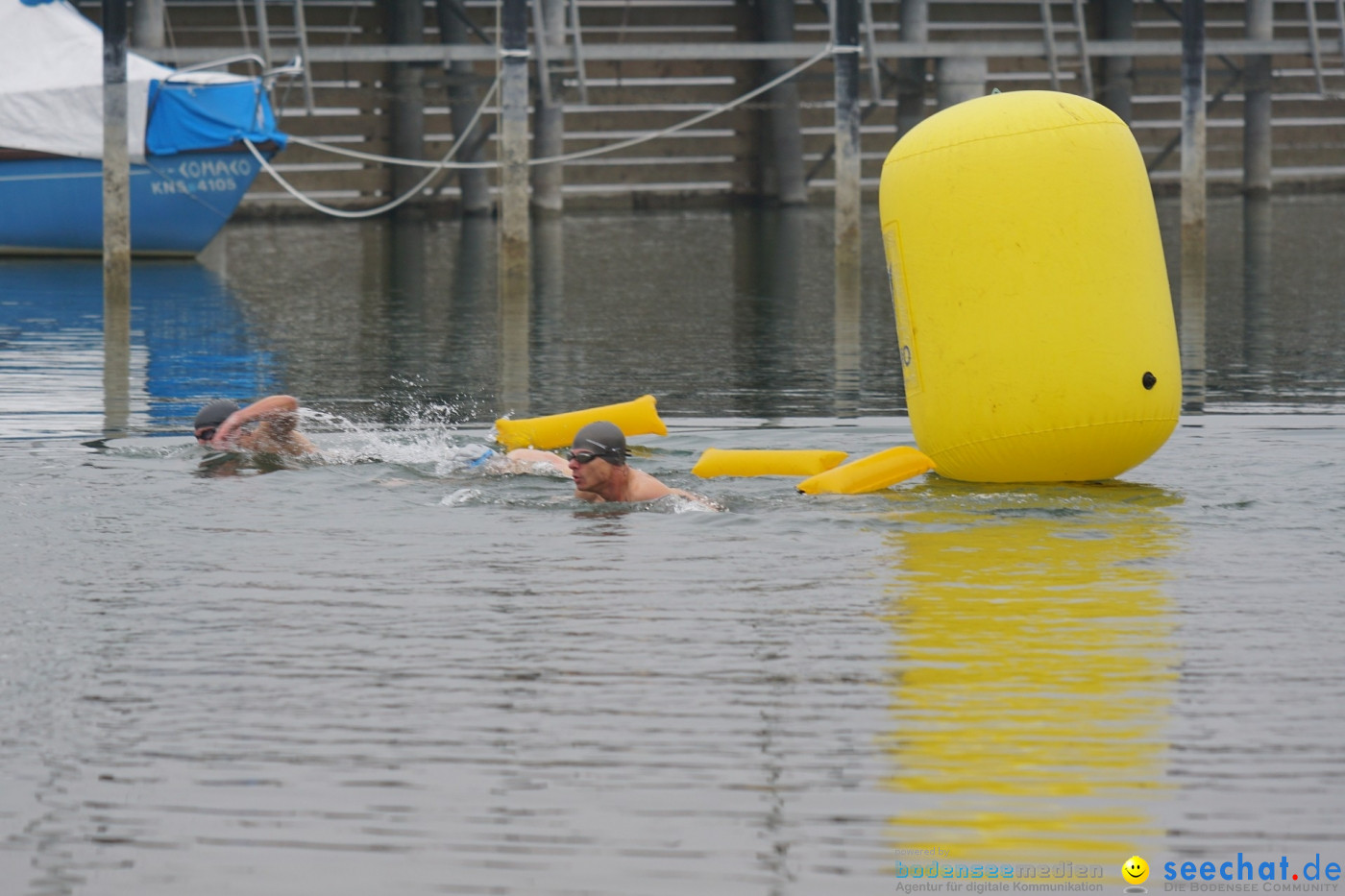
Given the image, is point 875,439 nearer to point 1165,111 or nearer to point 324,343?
point 324,343

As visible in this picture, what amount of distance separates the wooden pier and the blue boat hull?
5.84 metres

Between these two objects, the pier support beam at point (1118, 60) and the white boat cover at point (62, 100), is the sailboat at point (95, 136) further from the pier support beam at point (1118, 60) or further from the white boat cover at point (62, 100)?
the pier support beam at point (1118, 60)

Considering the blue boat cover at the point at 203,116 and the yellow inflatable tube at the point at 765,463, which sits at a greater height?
A: the blue boat cover at the point at 203,116

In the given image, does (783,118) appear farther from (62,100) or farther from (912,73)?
(62,100)

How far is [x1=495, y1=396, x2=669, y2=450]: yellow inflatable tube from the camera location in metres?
11.1

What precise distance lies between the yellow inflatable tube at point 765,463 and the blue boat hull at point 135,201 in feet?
50.8

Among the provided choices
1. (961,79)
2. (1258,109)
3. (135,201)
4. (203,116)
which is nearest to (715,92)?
(961,79)

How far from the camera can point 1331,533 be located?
349 inches

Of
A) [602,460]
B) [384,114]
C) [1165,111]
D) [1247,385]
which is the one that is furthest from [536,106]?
[602,460]

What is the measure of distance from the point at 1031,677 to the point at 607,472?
139 inches

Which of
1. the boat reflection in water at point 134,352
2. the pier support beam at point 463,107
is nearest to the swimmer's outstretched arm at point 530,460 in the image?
the boat reflection in water at point 134,352

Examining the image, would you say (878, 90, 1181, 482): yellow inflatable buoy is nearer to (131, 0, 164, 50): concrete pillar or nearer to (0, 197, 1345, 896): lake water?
(0, 197, 1345, 896): lake water

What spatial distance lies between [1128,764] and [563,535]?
12.9ft

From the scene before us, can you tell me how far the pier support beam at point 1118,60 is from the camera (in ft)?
118
